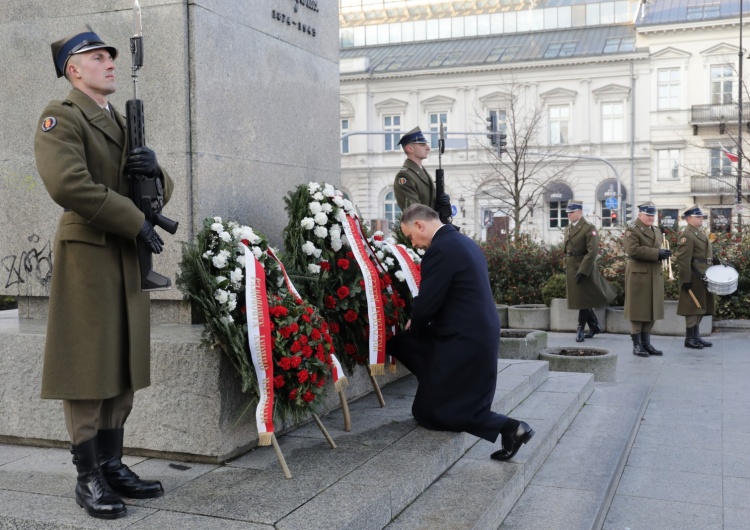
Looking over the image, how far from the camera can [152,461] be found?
5062 mm

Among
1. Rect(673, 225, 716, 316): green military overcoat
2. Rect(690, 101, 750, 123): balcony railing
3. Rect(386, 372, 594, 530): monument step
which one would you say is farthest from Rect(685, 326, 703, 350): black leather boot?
Rect(690, 101, 750, 123): balcony railing

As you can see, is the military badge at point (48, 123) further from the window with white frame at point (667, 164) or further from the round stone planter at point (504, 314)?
the window with white frame at point (667, 164)

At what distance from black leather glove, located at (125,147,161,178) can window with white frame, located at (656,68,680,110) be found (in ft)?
148

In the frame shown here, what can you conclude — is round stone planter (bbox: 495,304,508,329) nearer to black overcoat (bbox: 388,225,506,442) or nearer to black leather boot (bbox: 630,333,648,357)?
black leather boot (bbox: 630,333,648,357)

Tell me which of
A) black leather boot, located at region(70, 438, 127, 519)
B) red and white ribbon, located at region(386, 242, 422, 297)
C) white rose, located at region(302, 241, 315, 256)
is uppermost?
→ white rose, located at region(302, 241, 315, 256)

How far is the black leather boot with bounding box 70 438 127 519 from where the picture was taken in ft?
13.1

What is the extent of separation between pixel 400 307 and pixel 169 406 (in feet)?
7.13

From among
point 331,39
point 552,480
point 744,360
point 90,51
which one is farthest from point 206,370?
point 744,360

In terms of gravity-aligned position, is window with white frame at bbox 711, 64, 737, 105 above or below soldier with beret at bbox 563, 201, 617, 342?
above

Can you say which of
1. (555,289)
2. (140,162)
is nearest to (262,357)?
(140,162)

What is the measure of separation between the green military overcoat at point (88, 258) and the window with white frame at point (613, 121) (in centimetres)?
4496

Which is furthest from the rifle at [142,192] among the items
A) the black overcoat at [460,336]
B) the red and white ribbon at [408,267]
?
the red and white ribbon at [408,267]

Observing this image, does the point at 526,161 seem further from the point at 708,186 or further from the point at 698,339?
the point at 698,339

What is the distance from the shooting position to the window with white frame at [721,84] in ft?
147
